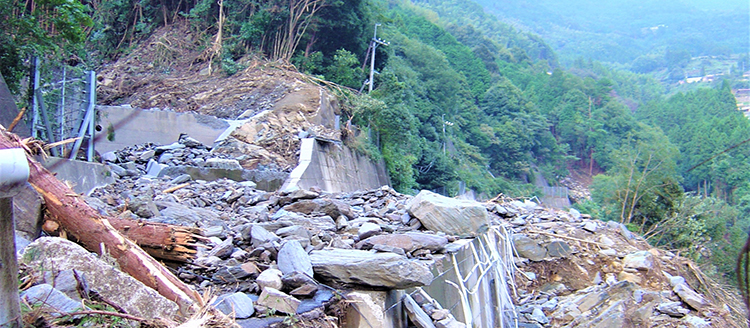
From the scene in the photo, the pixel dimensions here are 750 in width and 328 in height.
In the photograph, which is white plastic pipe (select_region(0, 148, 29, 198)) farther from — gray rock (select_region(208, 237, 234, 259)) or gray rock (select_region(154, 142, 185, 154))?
gray rock (select_region(154, 142, 185, 154))

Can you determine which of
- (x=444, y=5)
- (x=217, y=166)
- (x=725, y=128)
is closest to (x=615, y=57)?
(x=444, y=5)

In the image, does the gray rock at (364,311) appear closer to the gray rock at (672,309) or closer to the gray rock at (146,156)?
the gray rock at (672,309)

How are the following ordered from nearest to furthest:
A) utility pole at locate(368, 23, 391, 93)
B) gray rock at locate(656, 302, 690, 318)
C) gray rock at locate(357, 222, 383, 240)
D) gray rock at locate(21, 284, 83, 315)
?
gray rock at locate(21, 284, 83, 315)
gray rock at locate(357, 222, 383, 240)
gray rock at locate(656, 302, 690, 318)
utility pole at locate(368, 23, 391, 93)

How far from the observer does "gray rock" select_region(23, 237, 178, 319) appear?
270cm

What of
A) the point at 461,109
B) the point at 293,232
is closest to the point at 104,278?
the point at 293,232

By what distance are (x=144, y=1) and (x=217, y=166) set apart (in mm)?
12811

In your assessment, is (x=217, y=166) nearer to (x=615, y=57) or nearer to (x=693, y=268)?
(x=693, y=268)

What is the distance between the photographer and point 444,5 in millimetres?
92375

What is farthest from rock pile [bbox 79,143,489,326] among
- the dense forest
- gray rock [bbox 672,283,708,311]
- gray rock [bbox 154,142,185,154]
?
gray rock [bbox 154,142,185,154]

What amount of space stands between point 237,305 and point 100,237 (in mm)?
941

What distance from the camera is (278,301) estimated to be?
3061 millimetres

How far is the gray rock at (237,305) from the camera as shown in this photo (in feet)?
9.63

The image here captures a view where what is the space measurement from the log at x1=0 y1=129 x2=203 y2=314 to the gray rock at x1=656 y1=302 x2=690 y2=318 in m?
5.83

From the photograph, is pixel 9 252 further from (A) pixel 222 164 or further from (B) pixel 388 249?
(A) pixel 222 164
